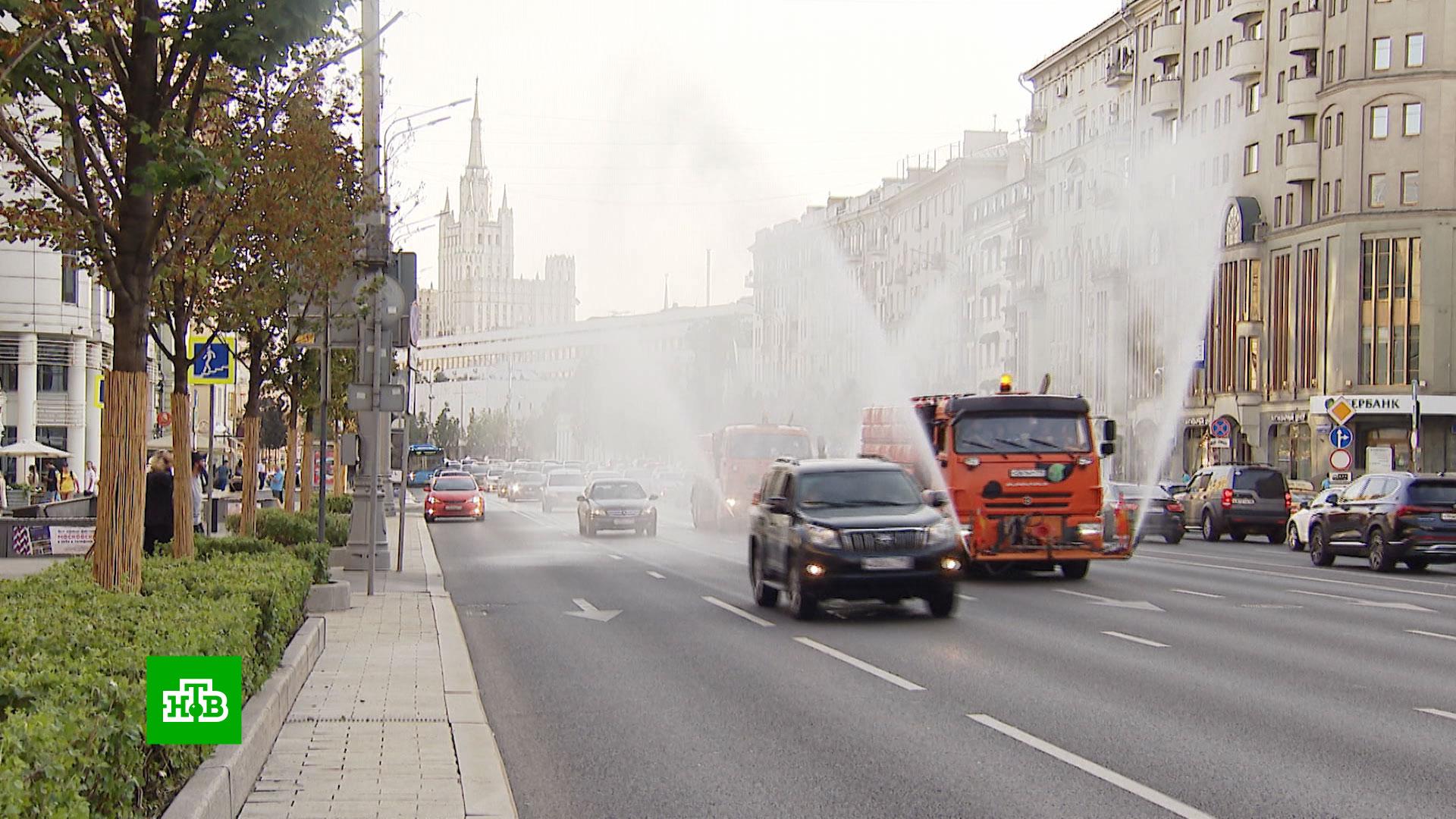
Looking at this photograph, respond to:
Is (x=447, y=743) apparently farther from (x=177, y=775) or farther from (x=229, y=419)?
(x=229, y=419)

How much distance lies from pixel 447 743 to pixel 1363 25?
2605 inches

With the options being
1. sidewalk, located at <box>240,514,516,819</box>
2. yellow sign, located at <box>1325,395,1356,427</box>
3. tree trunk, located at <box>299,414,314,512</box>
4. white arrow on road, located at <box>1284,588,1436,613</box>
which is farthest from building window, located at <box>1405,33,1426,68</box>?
sidewalk, located at <box>240,514,516,819</box>

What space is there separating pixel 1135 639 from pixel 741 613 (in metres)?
5.01

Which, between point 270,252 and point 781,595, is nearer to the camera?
point 270,252

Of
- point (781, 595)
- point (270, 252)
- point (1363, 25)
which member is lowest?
point (781, 595)

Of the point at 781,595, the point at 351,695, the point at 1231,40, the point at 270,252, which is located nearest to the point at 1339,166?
the point at 1231,40

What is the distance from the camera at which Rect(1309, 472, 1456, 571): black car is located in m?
29.8

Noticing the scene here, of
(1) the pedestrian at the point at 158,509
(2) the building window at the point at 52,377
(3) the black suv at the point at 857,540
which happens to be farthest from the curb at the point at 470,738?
(2) the building window at the point at 52,377

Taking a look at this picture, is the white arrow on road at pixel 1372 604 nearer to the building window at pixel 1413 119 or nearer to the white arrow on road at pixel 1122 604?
the white arrow on road at pixel 1122 604

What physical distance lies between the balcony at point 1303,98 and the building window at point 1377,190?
3.92m

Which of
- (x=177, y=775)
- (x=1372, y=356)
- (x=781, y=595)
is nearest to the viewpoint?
(x=177, y=775)

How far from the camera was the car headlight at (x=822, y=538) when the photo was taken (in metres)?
18.9

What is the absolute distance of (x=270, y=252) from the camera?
63.3 ft

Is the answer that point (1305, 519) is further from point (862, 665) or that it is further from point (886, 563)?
point (862, 665)
